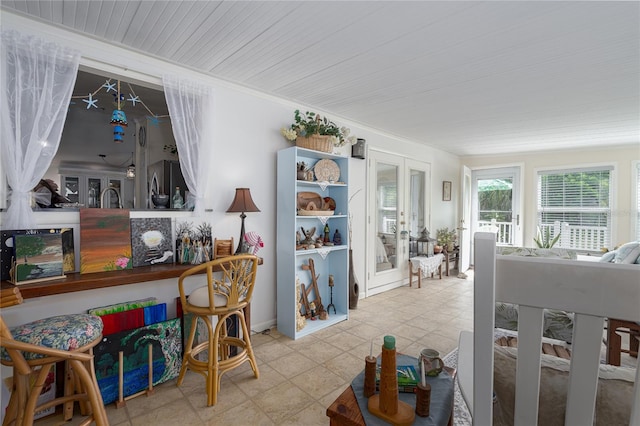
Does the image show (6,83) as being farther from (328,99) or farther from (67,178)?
(328,99)

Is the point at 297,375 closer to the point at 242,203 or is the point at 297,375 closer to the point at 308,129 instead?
the point at 242,203

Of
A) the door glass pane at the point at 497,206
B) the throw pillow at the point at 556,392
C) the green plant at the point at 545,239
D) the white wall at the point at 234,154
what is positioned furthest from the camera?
the door glass pane at the point at 497,206

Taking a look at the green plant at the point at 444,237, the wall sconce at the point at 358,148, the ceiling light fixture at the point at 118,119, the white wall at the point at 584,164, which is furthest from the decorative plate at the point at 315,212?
the white wall at the point at 584,164

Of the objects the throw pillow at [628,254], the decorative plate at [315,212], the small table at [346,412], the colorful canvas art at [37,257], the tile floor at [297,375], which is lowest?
the tile floor at [297,375]

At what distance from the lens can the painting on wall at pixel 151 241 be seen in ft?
7.41

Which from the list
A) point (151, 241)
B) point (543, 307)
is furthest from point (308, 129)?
point (543, 307)

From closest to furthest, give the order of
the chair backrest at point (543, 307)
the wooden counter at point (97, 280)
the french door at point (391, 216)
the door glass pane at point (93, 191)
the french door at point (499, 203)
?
the chair backrest at point (543, 307)
the wooden counter at point (97, 280)
the door glass pane at point (93, 191)
the french door at point (391, 216)
the french door at point (499, 203)

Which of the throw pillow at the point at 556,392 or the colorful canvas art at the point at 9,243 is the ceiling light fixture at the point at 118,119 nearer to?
the colorful canvas art at the point at 9,243

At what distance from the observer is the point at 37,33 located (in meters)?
1.95

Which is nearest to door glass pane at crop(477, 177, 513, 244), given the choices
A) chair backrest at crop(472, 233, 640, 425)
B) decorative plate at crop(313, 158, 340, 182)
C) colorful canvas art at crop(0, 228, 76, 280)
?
decorative plate at crop(313, 158, 340, 182)

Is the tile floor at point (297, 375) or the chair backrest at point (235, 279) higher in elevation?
the chair backrest at point (235, 279)

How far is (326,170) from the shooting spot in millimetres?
3375

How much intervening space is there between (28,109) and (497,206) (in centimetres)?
A: 722

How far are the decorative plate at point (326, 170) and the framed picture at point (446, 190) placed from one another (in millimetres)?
3508
